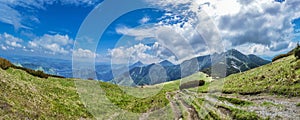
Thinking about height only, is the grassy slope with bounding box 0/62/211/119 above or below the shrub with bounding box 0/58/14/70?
below

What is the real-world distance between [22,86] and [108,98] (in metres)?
18.3

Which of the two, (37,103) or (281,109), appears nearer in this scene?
(281,109)

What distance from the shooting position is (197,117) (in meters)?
31.0

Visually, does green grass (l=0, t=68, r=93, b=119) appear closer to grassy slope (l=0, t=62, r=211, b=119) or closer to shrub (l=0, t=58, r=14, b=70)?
grassy slope (l=0, t=62, r=211, b=119)

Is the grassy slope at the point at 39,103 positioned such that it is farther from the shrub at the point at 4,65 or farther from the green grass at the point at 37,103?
the shrub at the point at 4,65

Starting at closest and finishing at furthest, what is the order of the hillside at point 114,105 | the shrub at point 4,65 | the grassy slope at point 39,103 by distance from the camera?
the grassy slope at point 39,103
the hillside at point 114,105
the shrub at point 4,65

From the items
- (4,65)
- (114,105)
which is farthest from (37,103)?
(4,65)

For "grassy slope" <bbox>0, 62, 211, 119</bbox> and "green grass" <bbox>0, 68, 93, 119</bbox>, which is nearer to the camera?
"green grass" <bbox>0, 68, 93, 119</bbox>

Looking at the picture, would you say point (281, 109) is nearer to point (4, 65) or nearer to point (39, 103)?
point (39, 103)

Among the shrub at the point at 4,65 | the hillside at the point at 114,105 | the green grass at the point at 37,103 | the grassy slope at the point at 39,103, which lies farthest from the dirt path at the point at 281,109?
the shrub at the point at 4,65

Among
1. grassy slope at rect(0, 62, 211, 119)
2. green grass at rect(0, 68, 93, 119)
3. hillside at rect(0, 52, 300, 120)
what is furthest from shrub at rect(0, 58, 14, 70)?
green grass at rect(0, 68, 93, 119)

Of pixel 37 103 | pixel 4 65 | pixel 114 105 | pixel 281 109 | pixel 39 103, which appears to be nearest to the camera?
pixel 281 109

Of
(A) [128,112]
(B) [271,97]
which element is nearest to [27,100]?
(A) [128,112]

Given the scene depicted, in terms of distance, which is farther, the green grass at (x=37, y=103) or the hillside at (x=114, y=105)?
the hillside at (x=114, y=105)
